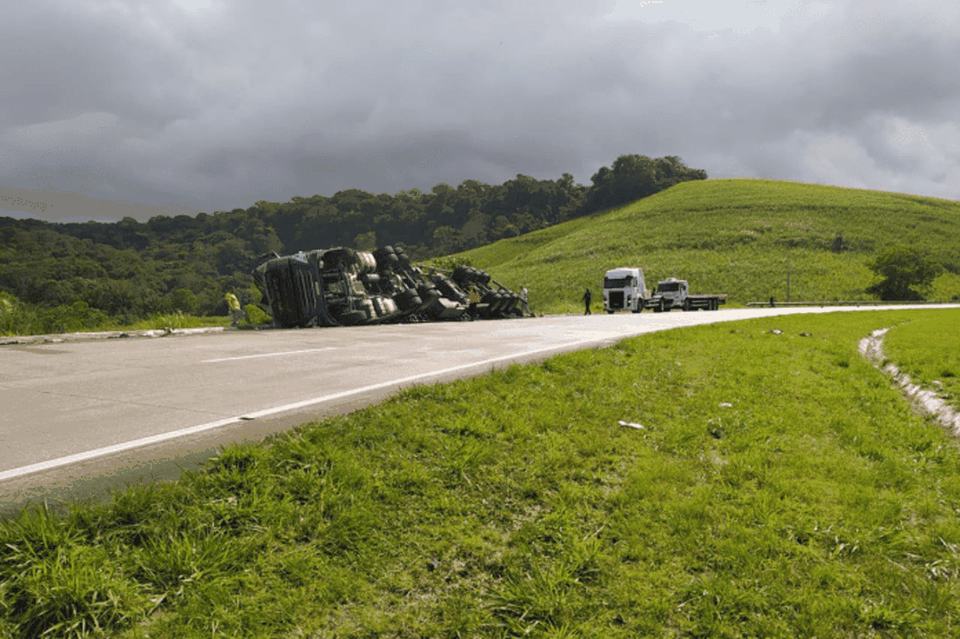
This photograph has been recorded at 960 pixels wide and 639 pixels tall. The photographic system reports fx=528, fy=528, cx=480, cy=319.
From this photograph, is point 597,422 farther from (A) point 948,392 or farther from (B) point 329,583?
(A) point 948,392

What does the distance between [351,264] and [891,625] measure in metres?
21.3

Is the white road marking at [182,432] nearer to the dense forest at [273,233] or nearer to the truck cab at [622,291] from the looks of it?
the dense forest at [273,233]

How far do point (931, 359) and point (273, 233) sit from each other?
109917 millimetres

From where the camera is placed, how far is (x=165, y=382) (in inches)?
250

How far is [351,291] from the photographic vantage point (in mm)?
21609

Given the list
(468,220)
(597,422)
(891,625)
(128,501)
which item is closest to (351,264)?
(597,422)

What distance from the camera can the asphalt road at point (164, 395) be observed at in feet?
11.7

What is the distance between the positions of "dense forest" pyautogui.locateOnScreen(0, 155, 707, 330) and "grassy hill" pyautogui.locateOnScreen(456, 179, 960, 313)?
22.8m

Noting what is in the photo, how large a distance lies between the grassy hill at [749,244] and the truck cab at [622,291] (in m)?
5.28

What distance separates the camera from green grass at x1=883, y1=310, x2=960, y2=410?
27.3ft

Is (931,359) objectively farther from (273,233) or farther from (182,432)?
(273,233)

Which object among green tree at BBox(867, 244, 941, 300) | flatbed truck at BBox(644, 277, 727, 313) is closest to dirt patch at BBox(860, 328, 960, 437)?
flatbed truck at BBox(644, 277, 727, 313)

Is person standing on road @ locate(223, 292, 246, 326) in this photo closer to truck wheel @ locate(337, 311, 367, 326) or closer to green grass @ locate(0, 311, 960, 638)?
truck wheel @ locate(337, 311, 367, 326)

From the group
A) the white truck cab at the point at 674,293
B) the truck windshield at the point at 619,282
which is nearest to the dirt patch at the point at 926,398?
the truck windshield at the point at 619,282
